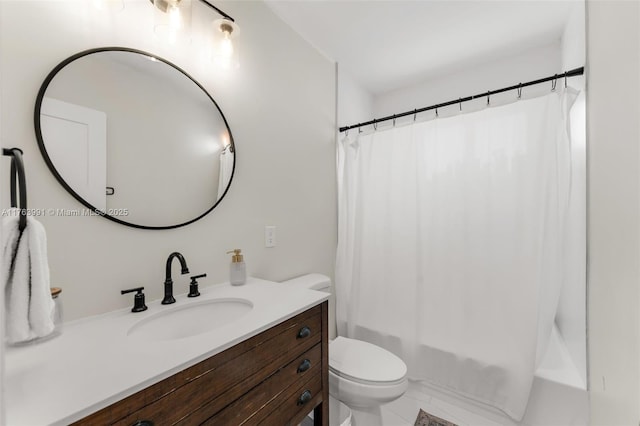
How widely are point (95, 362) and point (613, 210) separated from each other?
1789 millimetres

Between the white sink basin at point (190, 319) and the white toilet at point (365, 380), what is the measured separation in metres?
0.63

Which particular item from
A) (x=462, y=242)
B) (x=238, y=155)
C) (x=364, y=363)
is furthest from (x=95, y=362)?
(x=462, y=242)

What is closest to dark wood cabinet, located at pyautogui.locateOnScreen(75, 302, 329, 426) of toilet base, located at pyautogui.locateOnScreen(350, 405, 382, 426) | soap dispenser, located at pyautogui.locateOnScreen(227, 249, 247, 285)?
toilet base, located at pyautogui.locateOnScreen(350, 405, 382, 426)

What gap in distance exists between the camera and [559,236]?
4.73 feet

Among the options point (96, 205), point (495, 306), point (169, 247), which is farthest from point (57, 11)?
point (495, 306)

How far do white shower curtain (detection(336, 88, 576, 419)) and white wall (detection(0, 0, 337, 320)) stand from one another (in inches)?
13.6

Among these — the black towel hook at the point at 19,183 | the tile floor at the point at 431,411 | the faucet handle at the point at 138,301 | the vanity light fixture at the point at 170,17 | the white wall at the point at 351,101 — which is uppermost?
the white wall at the point at 351,101

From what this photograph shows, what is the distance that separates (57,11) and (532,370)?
2547 millimetres

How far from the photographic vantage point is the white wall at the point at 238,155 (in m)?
0.84

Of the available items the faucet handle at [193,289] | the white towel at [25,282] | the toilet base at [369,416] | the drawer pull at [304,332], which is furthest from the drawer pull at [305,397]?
the white towel at [25,282]

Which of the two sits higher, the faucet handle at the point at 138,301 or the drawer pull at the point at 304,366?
the faucet handle at the point at 138,301

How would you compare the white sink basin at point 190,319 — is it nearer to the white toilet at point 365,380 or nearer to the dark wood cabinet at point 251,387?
the dark wood cabinet at point 251,387

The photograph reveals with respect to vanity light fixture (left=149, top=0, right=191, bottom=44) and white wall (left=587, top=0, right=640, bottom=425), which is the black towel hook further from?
white wall (left=587, top=0, right=640, bottom=425)

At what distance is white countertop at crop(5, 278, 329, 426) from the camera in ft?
1.71
